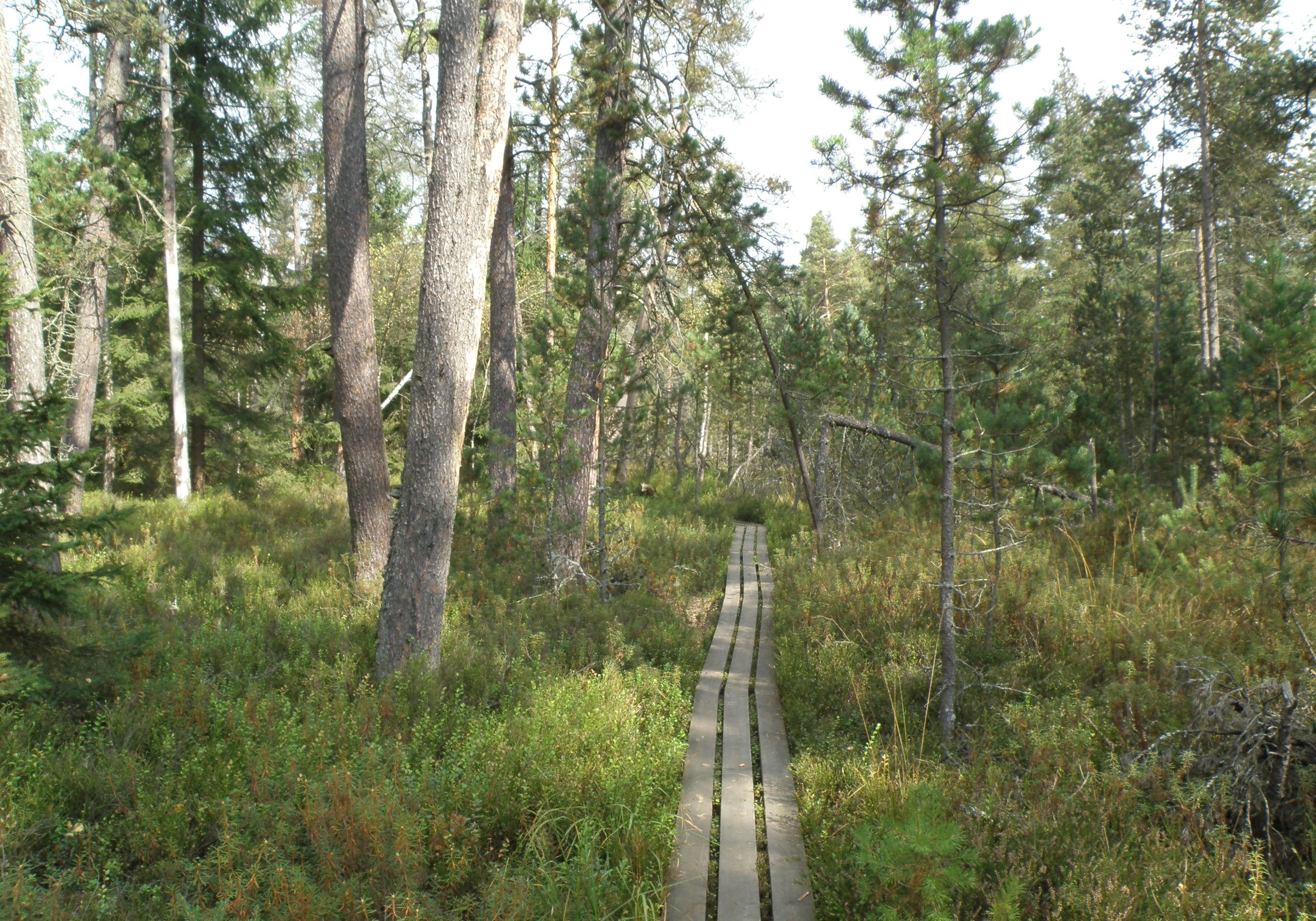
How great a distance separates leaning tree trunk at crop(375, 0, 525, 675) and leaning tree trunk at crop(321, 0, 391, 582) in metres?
2.69

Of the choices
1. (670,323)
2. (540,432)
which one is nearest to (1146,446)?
(670,323)

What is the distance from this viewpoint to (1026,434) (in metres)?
6.74

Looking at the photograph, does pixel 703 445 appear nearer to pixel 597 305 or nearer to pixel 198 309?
pixel 198 309

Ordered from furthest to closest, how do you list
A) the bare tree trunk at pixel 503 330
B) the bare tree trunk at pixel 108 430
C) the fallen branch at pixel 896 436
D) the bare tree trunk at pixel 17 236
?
the bare tree trunk at pixel 108 430 → the bare tree trunk at pixel 503 330 → the fallen branch at pixel 896 436 → the bare tree trunk at pixel 17 236

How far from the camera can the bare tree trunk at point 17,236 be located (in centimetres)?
704

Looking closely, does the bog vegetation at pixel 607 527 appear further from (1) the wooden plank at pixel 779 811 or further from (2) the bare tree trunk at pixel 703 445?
(2) the bare tree trunk at pixel 703 445

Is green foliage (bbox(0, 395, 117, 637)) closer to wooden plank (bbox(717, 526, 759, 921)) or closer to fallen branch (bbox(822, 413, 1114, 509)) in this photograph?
wooden plank (bbox(717, 526, 759, 921))

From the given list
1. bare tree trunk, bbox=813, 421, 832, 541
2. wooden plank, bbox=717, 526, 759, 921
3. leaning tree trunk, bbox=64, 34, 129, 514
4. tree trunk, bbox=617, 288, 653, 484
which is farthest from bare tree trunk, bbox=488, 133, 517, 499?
leaning tree trunk, bbox=64, 34, 129, 514

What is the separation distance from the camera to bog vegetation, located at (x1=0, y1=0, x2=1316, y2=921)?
3.63 meters

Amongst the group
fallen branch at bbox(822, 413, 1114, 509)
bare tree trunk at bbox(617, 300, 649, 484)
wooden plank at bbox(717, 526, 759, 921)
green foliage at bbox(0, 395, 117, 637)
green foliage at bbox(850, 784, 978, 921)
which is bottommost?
wooden plank at bbox(717, 526, 759, 921)

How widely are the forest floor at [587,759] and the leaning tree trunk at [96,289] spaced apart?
652cm

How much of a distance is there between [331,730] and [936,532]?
28.2ft

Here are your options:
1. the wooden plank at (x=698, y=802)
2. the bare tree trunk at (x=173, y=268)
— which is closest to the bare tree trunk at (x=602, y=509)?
the wooden plank at (x=698, y=802)

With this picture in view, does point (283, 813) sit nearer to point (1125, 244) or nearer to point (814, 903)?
point (814, 903)
